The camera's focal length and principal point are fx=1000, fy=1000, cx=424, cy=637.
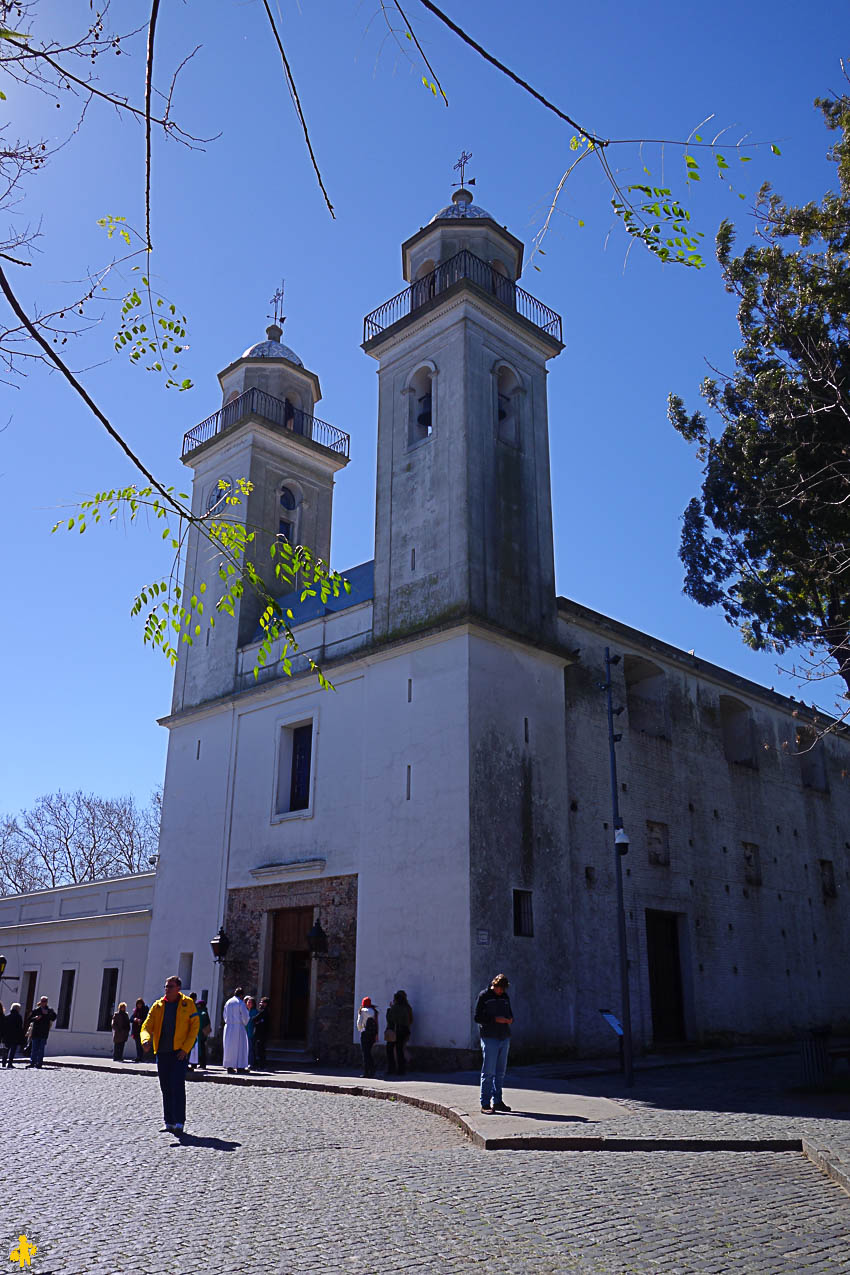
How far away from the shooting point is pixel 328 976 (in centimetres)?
1997

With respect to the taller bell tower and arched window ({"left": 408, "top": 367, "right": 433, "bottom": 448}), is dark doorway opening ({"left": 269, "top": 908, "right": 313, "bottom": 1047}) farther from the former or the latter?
arched window ({"left": 408, "top": 367, "right": 433, "bottom": 448})

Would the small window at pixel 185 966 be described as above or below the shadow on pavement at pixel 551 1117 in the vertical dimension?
above

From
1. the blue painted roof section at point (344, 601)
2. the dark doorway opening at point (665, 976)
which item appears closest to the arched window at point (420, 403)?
the blue painted roof section at point (344, 601)

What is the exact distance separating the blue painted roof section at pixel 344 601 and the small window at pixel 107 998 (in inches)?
420

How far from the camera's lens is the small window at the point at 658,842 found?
22.6 meters

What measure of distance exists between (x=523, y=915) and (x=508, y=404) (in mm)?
11639

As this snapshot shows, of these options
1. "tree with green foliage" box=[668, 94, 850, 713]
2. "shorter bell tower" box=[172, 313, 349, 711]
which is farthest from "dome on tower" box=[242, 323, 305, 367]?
"tree with green foliage" box=[668, 94, 850, 713]

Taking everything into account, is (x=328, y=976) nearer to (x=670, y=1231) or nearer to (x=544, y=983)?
(x=544, y=983)

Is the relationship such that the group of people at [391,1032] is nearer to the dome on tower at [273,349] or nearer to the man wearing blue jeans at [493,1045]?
the man wearing blue jeans at [493,1045]

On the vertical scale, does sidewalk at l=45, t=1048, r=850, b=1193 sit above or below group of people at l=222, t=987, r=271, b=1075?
below

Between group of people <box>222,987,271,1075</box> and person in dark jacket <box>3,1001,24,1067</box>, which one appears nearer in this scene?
group of people <box>222,987,271,1075</box>

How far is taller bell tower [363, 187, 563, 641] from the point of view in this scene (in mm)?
20672

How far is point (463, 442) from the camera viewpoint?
21047 millimetres

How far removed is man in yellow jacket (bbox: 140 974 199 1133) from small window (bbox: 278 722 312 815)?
12.2 m
